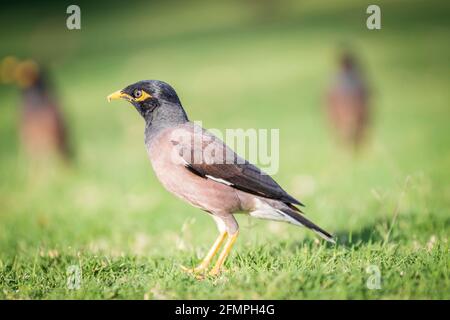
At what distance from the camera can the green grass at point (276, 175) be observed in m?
4.52

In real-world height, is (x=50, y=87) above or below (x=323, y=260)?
above

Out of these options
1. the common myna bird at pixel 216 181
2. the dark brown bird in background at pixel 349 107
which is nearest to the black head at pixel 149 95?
the common myna bird at pixel 216 181

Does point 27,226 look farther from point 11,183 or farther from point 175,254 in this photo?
point 11,183

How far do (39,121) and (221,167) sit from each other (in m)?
7.27

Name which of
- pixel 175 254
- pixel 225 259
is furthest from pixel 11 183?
pixel 225 259

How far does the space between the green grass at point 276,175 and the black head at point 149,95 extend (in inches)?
50.5

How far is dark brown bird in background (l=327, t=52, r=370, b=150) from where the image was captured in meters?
11.1

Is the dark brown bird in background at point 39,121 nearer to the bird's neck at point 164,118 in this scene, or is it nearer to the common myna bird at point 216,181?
the bird's neck at point 164,118

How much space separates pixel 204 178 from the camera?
4.92m

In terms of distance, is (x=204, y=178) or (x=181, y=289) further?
(x=204, y=178)

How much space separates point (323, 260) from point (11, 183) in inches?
313

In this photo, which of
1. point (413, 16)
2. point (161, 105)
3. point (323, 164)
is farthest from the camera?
point (413, 16)

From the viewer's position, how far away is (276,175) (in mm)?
9953

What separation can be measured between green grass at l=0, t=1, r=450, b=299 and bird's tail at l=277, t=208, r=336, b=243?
17cm
